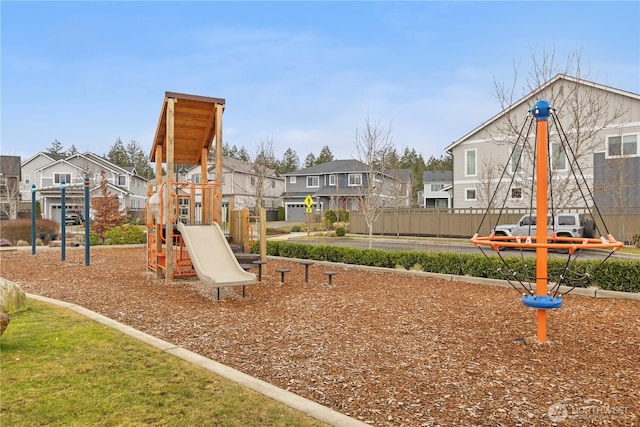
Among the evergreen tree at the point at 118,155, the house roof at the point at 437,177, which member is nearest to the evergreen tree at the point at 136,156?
the evergreen tree at the point at 118,155

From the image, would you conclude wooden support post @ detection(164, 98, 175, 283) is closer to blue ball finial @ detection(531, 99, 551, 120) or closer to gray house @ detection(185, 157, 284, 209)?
blue ball finial @ detection(531, 99, 551, 120)

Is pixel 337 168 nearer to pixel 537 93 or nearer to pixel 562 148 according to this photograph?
pixel 562 148

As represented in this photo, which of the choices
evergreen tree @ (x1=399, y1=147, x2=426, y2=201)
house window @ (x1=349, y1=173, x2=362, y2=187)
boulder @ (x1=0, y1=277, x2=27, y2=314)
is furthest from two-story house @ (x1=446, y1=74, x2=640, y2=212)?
evergreen tree @ (x1=399, y1=147, x2=426, y2=201)

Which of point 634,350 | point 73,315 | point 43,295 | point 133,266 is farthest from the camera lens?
point 133,266

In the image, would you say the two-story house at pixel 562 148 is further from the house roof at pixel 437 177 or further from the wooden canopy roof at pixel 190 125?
the house roof at pixel 437 177

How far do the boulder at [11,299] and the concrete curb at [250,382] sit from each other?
1.64 metres

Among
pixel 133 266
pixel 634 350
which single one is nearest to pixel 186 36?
pixel 133 266

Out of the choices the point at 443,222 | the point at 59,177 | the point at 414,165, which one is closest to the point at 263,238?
the point at 443,222

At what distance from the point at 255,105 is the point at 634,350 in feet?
54.9

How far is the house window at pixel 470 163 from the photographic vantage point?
1170 inches

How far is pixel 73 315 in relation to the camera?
6.44m

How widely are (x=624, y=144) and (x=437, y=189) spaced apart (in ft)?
106

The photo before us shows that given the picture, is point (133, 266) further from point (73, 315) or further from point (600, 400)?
point (600, 400)

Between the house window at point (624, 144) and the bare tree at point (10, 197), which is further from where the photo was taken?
the bare tree at point (10, 197)
